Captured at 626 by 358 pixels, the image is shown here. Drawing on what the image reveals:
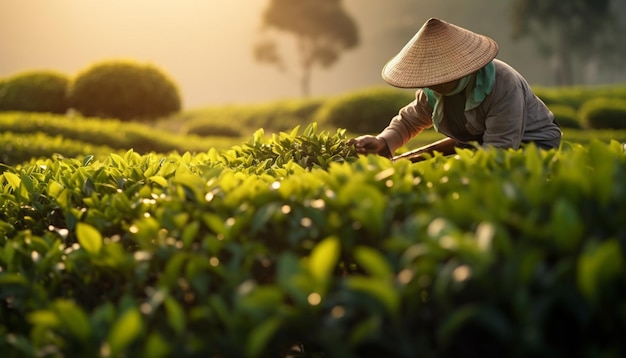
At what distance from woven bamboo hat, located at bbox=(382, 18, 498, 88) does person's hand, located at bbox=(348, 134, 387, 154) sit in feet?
1.32

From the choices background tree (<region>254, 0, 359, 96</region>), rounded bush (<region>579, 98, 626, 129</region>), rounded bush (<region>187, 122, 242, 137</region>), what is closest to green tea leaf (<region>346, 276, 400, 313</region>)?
rounded bush (<region>187, 122, 242, 137</region>)

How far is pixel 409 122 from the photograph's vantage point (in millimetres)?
4602

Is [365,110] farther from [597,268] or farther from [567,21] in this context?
[567,21]

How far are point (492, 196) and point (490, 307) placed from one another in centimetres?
38

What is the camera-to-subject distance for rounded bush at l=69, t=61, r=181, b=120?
19.0 meters

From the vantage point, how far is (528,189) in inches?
80.7

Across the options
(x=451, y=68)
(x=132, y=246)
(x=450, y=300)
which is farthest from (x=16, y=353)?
(x=451, y=68)

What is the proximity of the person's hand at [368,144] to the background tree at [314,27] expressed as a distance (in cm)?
3862

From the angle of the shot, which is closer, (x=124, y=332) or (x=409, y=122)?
(x=124, y=332)

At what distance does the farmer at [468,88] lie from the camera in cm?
375

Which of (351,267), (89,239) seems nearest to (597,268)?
(351,267)

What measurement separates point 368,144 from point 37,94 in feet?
59.8

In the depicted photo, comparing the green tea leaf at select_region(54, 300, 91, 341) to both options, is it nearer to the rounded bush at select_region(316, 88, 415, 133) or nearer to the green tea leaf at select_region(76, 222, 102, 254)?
the green tea leaf at select_region(76, 222, 102, 254)

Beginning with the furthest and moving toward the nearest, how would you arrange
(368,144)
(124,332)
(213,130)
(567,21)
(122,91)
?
(567,21) < (122,91) < (213,130) < (368,144) < (124,332)
